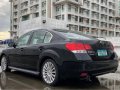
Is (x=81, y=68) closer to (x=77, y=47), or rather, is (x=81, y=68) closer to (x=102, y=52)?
(x=77, y=47)

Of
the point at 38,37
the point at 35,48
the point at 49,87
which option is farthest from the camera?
the point at 38,37

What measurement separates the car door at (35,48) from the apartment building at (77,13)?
41.6 meters

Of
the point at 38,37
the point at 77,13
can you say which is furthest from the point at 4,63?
the point at 77,13

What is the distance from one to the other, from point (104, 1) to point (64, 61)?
70524 mm

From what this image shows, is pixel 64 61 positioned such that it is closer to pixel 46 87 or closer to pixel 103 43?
pixel 46 87

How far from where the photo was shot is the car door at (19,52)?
668 cm

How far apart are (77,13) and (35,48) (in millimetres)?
54478

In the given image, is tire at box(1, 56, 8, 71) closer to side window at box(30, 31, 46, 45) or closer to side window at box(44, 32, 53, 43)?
side window at box(30, 31, 46, 45)

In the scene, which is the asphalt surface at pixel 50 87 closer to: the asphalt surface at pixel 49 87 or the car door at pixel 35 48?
the asphalt surface at pixel 49 87

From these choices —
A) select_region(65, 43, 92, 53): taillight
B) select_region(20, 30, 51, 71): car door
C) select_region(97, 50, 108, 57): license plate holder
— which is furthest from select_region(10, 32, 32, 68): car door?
select_region(97, 50, 108, 57): license plate holder

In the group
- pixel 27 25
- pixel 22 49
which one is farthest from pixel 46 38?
pixel 27 25

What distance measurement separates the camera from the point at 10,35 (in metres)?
73.6

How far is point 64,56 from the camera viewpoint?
5191 mm

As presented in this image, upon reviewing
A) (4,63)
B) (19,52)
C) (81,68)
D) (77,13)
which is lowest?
(4,63)
